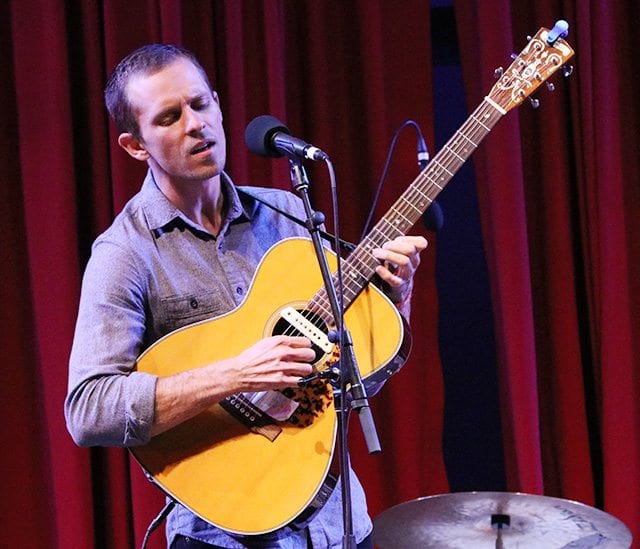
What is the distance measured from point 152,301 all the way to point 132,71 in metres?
0.56

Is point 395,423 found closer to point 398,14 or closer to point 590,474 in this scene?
point 590,474

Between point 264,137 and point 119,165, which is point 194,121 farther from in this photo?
point 119,165

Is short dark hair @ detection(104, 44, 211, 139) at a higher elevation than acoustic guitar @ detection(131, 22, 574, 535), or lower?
higher

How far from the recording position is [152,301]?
2.20m

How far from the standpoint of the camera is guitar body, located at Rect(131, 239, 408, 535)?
2078 millimetres

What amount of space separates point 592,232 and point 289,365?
5.89 feet

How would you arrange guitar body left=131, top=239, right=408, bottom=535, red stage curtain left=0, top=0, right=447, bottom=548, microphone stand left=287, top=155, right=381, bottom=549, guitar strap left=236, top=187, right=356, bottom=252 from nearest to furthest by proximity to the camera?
microphone stand left=287, top=155, right=381, bottom=549 → guitar body left=131, top=239, right=408, bottom=535 → guitar strap left=236, top=187, right=356, bottom=252 → red stage curtain left=0, top=0, right=447, bottom=548

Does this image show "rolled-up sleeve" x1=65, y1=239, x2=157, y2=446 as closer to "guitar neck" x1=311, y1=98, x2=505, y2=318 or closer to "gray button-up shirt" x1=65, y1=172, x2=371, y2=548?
"gray button-up shirt" x1=65, y1=172, x2=371, y2=548

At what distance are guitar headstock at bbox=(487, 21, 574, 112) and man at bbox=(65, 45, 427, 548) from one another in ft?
1.32

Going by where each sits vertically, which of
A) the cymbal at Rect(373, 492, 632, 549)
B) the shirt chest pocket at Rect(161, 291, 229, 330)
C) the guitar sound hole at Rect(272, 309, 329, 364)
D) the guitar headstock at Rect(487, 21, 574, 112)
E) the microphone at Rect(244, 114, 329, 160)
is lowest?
the cymbal at Rect(373, 492, 632, 549)

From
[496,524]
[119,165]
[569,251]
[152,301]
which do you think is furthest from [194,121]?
[569,251]

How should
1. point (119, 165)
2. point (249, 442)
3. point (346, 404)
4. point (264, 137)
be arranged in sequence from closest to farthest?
1. point (346, 404)
2. point (264, 137)
3. point (249, 442)
4. point (119, 165)

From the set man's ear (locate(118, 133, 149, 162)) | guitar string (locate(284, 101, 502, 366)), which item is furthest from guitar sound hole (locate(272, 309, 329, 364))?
man's ear (locate(118, 133, 149, 162))

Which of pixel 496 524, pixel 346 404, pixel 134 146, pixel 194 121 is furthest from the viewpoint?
pixel 496 524
